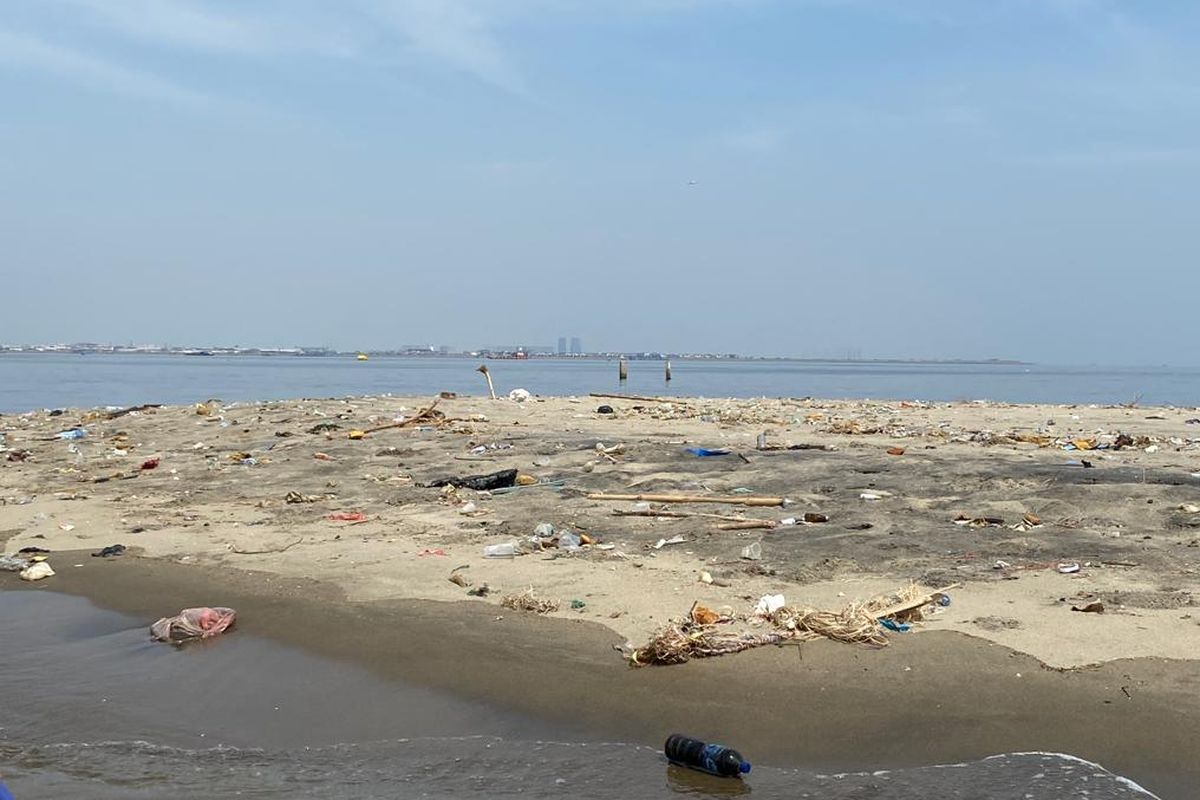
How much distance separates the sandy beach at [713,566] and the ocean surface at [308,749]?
0.71 ft

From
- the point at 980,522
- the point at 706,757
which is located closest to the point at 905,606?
the point at 706,757

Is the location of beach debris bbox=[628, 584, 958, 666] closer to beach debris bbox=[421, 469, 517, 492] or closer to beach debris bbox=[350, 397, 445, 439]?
beach debris bbox=[421, 469, 517, 492]

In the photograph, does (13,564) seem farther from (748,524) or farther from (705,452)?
(705,452)

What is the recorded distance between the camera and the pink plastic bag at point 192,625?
5.77 meters

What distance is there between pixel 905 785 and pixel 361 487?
748cm

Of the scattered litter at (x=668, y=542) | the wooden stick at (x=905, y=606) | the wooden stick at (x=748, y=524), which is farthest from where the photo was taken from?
the wooden stick at (x=748, y=524)

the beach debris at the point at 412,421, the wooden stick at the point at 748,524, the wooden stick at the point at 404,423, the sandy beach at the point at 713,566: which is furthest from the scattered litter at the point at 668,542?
the wooden stick at the point at 404,423

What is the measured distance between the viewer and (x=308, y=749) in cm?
430

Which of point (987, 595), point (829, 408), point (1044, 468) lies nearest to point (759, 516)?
point (987, 595)

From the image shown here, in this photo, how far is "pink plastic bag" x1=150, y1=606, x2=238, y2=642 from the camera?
5773 millimetres

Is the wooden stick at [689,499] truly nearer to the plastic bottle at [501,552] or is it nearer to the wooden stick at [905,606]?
the plastic bottle at [501,552]

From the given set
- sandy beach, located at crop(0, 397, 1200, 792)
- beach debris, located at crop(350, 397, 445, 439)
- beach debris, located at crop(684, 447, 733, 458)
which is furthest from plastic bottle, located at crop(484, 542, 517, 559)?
beach debris, located at crop(350, 397, 445, 439)

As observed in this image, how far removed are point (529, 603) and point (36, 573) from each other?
13.2ft

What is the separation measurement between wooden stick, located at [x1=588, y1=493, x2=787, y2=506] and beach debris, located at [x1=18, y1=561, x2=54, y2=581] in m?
4.46
